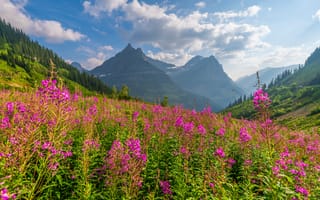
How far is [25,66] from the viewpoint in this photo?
106188mm

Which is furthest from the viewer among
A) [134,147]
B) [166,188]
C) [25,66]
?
[25,66]

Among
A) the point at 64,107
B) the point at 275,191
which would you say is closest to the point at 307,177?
the point at 275,191

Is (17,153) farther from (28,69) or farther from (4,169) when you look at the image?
(28,69)

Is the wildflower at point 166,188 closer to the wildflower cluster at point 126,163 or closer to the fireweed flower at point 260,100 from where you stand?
the wildflower cluster at point 126,163

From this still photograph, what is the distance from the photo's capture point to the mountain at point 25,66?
87244 mm

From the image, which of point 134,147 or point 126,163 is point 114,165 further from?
point 134,147

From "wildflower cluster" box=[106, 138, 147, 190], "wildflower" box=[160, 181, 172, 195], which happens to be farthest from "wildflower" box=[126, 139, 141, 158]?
"wildflower" box=[160, 181, 172, 195]

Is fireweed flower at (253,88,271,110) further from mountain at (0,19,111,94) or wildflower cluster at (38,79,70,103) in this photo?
mountain at (0,19,111,94)

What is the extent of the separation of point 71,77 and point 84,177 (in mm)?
139242

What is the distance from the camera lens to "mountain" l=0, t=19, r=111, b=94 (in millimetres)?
87244

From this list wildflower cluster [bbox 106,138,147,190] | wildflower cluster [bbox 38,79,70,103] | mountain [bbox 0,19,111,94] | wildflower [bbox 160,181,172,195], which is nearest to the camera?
wildflower cluster [bbox 38,79,70,103]

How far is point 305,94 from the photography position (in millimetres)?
142125

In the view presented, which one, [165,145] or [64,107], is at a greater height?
[64,107]

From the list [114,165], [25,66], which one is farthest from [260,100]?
[25,66]
